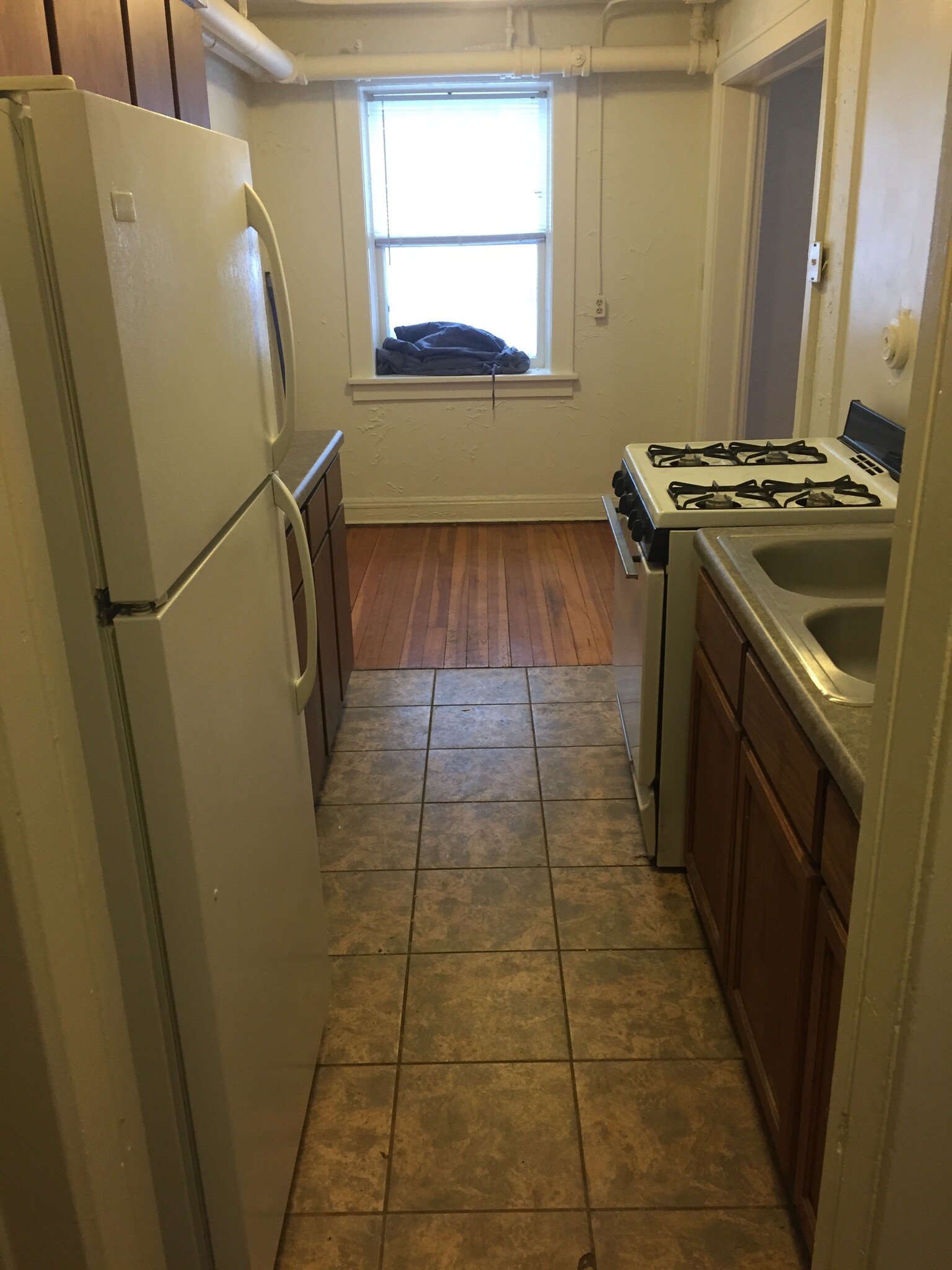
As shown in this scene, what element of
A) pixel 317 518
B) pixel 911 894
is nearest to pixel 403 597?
pixel 317 518

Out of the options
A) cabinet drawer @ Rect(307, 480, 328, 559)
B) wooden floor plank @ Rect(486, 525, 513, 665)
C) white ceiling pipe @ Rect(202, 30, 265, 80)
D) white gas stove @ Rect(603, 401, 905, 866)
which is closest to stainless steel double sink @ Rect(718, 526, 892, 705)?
white gas stove @ Rect(603, 401, 905, 866)

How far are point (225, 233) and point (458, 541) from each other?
148 inches

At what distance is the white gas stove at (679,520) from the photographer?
7.03ft

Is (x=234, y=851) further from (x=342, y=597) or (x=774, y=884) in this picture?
(x=342, y=597)

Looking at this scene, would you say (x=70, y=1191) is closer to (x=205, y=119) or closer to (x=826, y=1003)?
(x=826, y=1003)

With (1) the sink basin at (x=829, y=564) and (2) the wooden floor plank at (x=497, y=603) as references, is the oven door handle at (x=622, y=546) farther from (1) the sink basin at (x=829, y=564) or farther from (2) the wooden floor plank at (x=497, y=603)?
(2) the wooden floor plank at (x=497, y=603)

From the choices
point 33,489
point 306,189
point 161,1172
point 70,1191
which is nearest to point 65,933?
point 70,1191

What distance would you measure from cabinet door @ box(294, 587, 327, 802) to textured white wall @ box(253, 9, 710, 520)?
2.68 metres

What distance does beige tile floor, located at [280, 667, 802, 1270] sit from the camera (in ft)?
5.09

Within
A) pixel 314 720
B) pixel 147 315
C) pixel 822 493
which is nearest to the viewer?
pixel 147 315

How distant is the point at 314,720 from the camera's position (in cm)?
260

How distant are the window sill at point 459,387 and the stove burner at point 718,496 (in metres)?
2.77

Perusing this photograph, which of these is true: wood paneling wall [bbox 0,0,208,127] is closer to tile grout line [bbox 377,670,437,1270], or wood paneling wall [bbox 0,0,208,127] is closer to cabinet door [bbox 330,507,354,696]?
cabinet door [bbox 330,507,354,696]

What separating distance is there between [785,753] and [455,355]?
3.96 metres
